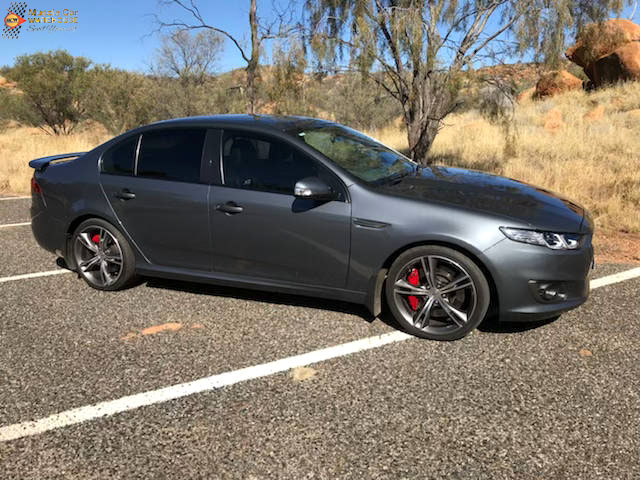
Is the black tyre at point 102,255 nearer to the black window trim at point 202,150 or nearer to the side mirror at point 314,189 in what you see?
the black window trim at point 202,150

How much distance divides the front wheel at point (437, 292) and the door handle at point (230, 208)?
4.14 feet

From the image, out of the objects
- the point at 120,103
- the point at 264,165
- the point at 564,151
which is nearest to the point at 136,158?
the point at 264,165

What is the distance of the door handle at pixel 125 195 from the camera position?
14.5 feet

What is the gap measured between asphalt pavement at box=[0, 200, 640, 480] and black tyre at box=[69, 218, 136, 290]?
274 mm

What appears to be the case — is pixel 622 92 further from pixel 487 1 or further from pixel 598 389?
pixel 598 389

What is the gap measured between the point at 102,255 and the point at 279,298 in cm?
168

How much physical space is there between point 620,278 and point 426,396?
301 cm

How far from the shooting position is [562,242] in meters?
3.46

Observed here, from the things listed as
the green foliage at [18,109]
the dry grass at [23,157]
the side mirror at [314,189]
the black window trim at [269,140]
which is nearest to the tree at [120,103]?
the green foliage at [18,109]

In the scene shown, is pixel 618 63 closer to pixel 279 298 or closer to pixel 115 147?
pixel 279 298

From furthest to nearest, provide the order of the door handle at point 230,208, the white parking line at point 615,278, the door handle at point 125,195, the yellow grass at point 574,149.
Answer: the yellow grass at point 574,149 < the white parking line at point 615,278 < the door handle at point 125,195 < the door handle at point 230,208

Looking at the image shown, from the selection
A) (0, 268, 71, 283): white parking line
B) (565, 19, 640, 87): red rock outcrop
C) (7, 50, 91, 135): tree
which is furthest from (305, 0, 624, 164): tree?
(7, 50, 91, 135): tree

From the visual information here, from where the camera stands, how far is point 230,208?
4.02 metres

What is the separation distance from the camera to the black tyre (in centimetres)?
456
